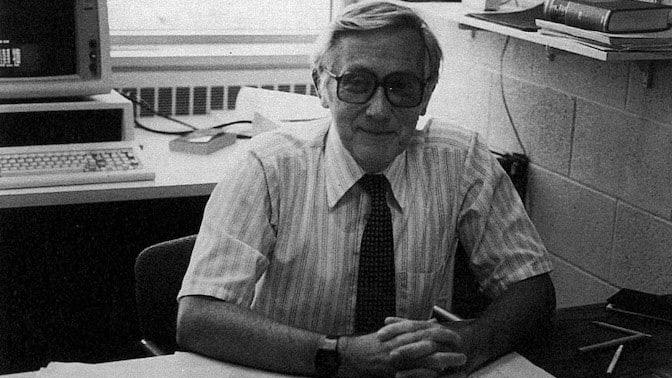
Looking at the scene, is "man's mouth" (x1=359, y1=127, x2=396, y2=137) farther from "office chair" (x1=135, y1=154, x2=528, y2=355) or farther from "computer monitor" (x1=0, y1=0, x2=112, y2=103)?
"computer monitor" (x1=0, y1=0, x2=112, y2=103)

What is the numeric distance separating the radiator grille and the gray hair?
161 cm

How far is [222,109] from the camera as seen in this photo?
3.32 meters

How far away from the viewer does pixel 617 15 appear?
78.1 inches

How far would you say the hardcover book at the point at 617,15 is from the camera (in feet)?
6.52

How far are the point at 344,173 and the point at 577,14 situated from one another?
2.43ft

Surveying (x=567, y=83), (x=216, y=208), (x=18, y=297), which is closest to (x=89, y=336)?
(x=18, y=297)

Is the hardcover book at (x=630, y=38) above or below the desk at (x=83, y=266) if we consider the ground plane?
above

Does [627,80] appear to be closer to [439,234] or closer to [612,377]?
[439,234]

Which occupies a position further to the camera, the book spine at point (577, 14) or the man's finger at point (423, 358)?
the book spine at point (577, 14)

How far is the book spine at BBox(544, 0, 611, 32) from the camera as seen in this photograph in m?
2.00

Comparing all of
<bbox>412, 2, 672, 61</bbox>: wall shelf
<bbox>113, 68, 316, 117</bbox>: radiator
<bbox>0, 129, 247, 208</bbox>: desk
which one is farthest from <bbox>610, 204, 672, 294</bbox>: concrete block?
<bbox>113, 68, 316, 117</bbox>: radiator

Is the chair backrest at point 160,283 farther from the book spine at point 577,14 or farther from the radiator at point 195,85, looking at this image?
the radiator at point 195,85

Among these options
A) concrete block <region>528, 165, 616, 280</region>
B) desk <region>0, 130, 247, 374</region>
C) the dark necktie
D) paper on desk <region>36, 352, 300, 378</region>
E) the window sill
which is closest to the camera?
paper on desk <region>36, 352, 300, 378</region>

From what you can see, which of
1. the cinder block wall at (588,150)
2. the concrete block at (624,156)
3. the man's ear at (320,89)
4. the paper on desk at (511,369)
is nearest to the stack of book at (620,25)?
the cinder block wall at (588,150)
